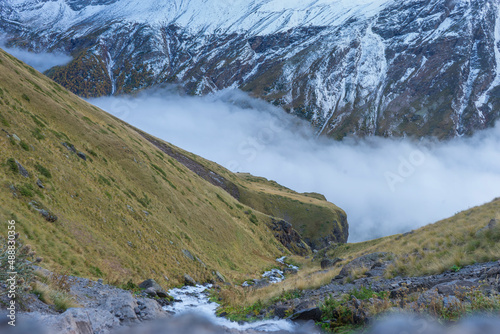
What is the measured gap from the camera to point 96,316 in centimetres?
760

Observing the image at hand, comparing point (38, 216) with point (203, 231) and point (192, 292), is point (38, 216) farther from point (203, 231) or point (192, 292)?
point (203, 231)

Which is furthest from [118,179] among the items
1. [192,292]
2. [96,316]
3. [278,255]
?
[278,255]

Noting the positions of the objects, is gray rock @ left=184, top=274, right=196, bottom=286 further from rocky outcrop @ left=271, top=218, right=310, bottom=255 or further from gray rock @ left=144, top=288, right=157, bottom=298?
rocky outcrop @ left=271, top=218, right=310, bottom=255

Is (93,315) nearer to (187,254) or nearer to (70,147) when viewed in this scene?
(187,254)

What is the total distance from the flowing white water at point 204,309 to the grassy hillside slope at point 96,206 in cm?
208

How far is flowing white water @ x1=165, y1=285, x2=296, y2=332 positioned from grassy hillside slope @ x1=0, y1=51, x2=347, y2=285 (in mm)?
2079

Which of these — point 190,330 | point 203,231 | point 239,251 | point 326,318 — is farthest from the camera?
point 239,251

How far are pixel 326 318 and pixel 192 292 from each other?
13954 mm

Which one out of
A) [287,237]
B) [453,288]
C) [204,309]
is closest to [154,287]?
[204,309]

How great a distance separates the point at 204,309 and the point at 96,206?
13497 millimetres

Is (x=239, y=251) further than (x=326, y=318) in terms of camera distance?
Yes

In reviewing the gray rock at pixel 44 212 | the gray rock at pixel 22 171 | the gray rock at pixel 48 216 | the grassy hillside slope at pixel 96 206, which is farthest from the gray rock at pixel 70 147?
the gray rock at pixel 48 216

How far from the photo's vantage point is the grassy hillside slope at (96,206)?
17047mm

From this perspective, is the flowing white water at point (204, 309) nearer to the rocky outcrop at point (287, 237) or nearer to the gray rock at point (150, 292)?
the gray rock at point (150, 292)
